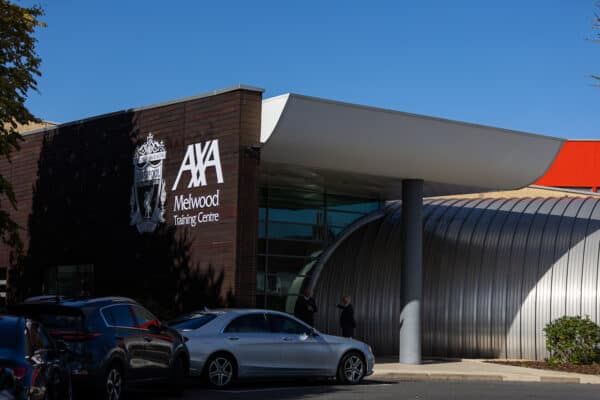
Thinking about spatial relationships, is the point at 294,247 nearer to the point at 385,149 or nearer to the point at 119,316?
the point at 385,149

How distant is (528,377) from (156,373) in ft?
36.4

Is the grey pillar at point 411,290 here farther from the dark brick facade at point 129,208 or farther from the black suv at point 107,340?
the black suv at point 107,340

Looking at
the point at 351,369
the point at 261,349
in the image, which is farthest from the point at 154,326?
the point at 351,369

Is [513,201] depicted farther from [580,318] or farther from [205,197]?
[205,197]

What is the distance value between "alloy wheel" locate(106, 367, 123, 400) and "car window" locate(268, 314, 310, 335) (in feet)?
18.0

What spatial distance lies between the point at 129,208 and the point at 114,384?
1315 cm

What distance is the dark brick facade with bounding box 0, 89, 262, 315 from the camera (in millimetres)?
23531

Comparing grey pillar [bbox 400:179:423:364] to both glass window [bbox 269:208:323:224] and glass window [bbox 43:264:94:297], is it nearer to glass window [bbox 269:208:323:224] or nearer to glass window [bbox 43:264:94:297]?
glass window [bbox 269:208:323:224]

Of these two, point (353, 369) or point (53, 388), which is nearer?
point (53, 388)

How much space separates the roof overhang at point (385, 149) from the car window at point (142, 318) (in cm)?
818

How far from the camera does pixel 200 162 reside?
80.9ft

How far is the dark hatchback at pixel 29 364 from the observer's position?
33.0ft

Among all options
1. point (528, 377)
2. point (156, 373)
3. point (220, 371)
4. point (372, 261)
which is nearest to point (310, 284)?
point (372, 261)

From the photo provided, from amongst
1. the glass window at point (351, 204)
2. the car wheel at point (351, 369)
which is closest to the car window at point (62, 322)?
the car wheel at point (351, 369)
